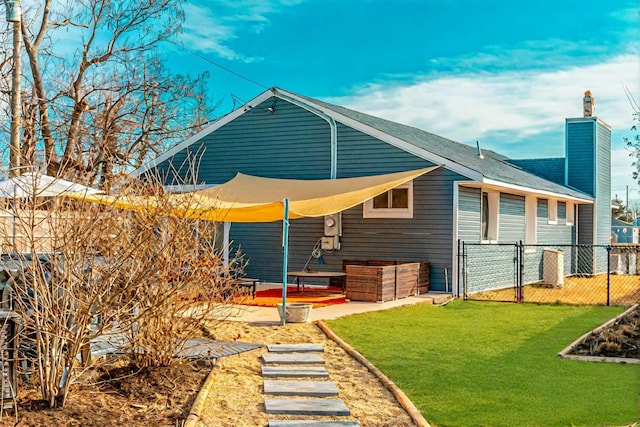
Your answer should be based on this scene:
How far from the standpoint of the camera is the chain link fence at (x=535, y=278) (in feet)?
47.2

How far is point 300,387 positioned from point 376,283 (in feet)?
21.5

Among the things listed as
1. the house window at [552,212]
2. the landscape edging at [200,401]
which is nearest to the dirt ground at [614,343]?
the landscape edging at [200,401]

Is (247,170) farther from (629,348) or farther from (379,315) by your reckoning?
(629,348)

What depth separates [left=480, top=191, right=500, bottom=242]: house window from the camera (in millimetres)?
16250

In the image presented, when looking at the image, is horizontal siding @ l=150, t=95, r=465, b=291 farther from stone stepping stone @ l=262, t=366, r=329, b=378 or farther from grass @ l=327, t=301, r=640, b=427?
stone stepping stone @ l=262, t=366, r=329, b=378

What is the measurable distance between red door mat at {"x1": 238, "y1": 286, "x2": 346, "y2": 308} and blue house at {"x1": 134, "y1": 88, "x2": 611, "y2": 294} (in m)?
1.27

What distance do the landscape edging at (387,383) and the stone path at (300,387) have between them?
1.31ft

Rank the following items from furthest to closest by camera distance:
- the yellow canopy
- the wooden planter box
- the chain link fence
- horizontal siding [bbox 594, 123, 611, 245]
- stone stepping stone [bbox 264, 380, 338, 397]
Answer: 1. horizontal siding [bbox 594, 123, 611, 245]
2. the chain link fence
3. the wooden planter box
4. the yellow canopy
5. stone stepping stone [bbox 264, 380, 338, 397]

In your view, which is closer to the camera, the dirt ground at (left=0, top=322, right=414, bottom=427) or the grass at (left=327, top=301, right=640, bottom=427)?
the dirt ground at (left=0, top=322, right=414, bottom=427)

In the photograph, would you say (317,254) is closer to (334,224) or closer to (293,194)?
(334,224)

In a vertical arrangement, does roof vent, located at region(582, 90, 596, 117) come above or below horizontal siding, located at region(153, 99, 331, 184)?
above

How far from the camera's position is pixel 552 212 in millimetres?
20391

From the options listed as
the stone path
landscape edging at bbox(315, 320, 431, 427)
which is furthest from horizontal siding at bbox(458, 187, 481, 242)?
the stone path

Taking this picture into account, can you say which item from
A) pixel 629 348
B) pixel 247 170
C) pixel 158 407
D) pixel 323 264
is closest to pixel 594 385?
pixel 629 348
